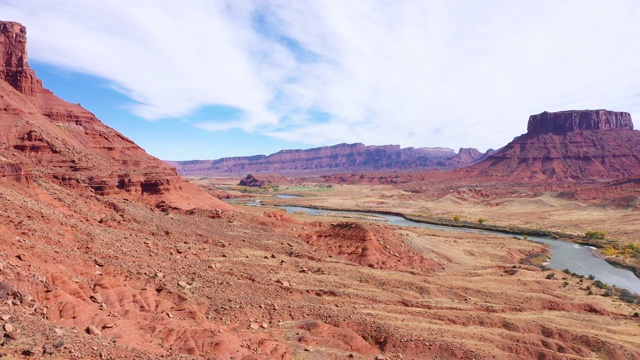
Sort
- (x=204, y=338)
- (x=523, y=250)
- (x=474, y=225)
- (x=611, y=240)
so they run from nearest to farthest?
(x=204, y=338) → (x=523, y=250) → (x=611, y=240) → (x=474, y=225)

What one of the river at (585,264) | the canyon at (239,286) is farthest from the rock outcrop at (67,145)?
the river at (585,264)

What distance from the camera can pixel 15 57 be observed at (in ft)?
212

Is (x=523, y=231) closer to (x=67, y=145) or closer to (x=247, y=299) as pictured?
(x=247, y=299)

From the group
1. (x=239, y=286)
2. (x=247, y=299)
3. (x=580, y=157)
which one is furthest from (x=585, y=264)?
(x=580, y=157)

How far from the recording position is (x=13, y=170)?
2909cm

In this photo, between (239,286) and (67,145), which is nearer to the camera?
(239,286)

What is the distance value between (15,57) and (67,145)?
22.1 meters

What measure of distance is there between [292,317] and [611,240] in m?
62.3

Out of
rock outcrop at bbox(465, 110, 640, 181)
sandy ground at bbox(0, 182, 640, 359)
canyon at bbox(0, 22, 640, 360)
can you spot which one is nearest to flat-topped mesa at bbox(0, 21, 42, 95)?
canyon at bbox(0, 22, 640, 360)

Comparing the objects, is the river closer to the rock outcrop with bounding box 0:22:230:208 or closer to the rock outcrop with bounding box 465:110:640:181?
the rock outcrop with bounding box 0:22:230:208

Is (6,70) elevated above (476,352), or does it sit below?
above

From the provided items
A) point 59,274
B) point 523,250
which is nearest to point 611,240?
point 523,250

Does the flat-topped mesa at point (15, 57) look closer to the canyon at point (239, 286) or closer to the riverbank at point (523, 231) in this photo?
the canyon at point (239, 286)

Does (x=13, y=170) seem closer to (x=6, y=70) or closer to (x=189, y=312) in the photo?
(x=189, y=312)
